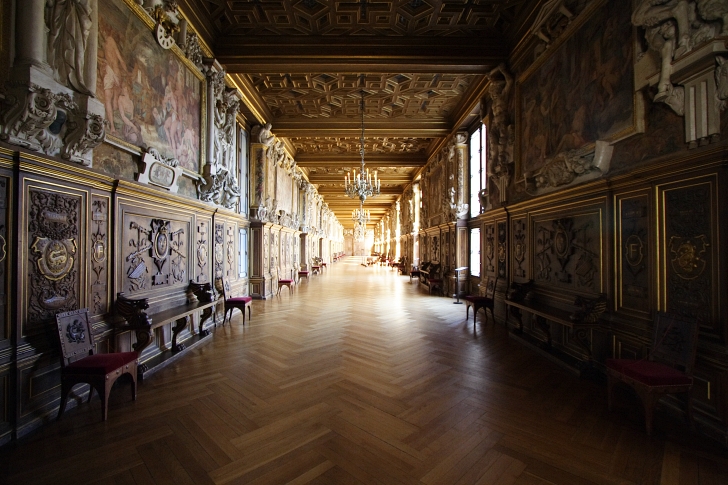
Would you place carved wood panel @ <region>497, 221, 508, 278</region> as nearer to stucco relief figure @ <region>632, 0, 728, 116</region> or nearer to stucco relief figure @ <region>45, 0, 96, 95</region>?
stucco relief figure @ <region>632, 0, 728, 116</region>

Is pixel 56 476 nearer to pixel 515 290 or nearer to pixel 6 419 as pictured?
pixel 6 419

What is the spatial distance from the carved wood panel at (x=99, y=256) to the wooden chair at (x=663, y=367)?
5.67m

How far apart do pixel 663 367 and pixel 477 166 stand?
7080mm

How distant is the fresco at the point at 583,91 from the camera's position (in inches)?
135

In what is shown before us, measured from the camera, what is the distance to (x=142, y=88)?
403cm

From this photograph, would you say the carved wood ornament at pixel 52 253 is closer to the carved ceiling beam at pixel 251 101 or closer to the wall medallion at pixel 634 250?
the carved ceiling beam at pixel 251 101

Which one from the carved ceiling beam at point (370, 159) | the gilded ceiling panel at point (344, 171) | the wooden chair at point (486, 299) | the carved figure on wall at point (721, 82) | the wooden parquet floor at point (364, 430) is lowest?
the wooden parquet floor at point (364, 430)

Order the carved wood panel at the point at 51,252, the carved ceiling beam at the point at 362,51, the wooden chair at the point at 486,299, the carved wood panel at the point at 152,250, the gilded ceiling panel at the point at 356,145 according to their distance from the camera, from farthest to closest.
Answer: the gilded ceiling panel at the point at 356,145, the wooden chair at the point at 486,299, the carved ceiling beam at the point at 362,51, the carved wood panel at the point at 152,250, the carved wood panel at the point at 51,252

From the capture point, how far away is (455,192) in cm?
941

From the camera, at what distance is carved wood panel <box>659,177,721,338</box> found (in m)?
2.58

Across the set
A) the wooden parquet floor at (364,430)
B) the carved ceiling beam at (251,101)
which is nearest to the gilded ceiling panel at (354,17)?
the carved ceiling beam at (251,101)

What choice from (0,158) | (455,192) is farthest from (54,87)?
(455,192)

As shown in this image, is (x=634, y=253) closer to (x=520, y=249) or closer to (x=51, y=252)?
(x=520, y=249)

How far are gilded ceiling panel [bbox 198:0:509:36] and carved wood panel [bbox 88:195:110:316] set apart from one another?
4.17 metres
